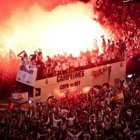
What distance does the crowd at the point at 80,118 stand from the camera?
1248 cm

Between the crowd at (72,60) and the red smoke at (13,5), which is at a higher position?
the red smoke at (13,5)

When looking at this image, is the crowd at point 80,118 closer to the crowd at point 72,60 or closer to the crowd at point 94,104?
the crowd at point 94,104

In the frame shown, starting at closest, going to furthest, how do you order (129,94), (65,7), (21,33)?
(129,94) → (21,33) → (65,7)

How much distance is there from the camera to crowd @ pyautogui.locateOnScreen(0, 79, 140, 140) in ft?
41.0

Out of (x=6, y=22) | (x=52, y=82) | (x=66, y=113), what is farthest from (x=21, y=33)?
(x=66, y=113)

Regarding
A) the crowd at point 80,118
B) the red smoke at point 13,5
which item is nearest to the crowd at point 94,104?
the crowd at point 80,118

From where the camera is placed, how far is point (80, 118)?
13.6m

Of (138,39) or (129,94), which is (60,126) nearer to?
(129,94)

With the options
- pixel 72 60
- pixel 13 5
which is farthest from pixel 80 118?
pixel 13 5

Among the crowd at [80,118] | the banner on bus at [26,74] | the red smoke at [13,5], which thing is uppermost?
the red smoke at [13,5]

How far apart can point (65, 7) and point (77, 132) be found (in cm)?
594

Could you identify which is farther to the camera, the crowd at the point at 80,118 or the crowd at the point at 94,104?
the crowd at the point at 94,104

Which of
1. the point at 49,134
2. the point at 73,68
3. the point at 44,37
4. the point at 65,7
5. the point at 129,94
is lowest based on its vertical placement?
the point at 49,134

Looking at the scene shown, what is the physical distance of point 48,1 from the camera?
16531 millimetres
